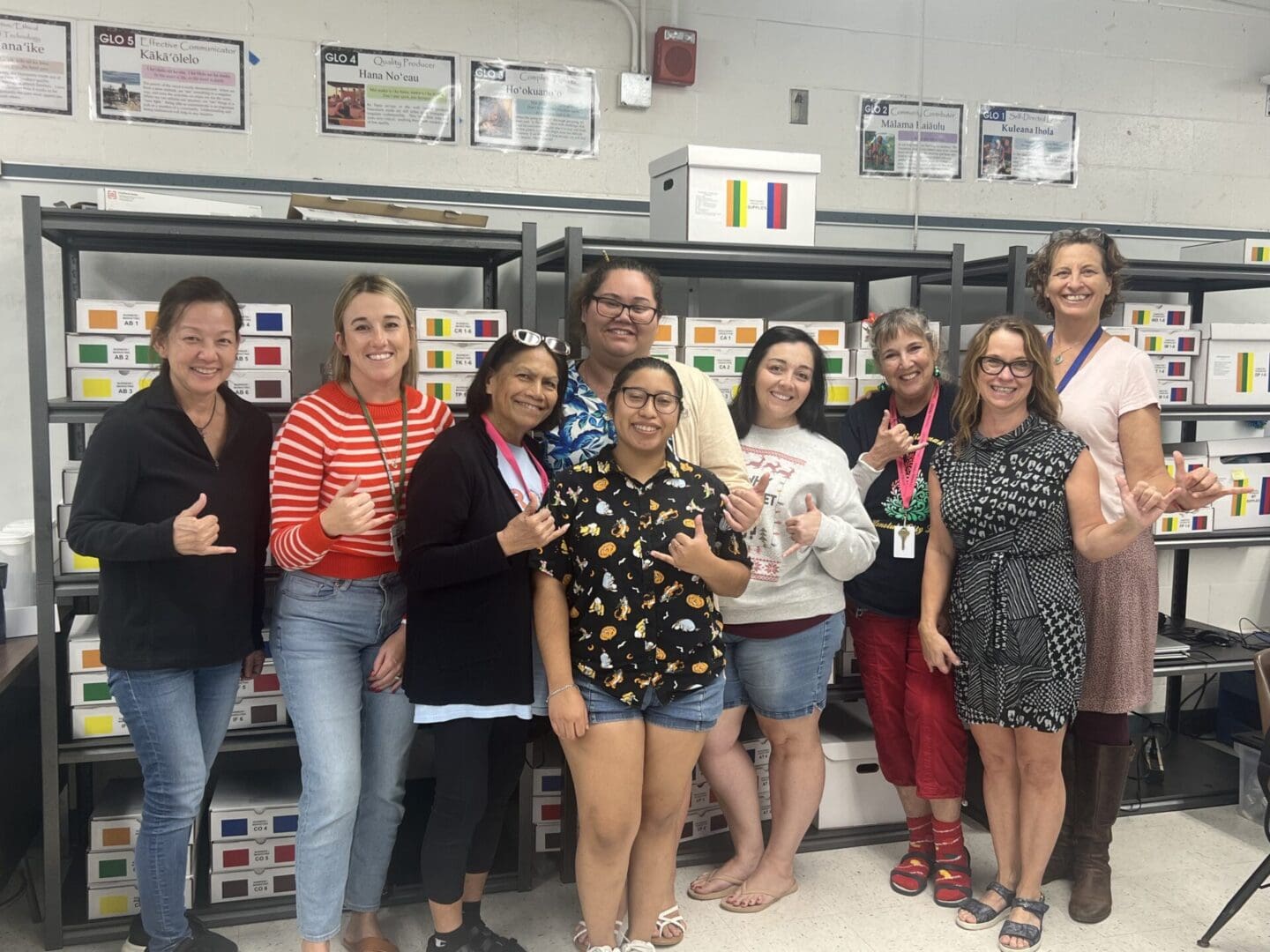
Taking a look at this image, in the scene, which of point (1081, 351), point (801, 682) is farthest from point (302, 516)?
point (1081, 351)

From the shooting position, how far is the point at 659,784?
2.13m

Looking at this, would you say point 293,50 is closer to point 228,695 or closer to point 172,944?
point 228,695

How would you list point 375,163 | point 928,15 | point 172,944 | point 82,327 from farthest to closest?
1. point 928,15
2. point 375,163
3. point 82,327
4. point 172,944

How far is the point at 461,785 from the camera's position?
2.12 meters

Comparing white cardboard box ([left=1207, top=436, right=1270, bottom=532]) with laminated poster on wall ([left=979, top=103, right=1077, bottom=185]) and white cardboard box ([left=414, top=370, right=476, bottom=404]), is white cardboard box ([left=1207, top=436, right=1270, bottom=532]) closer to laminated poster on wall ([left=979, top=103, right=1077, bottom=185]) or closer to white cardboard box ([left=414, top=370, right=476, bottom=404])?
laminated poster on wall ([left=979, top=103, right=1077, bottom=185])

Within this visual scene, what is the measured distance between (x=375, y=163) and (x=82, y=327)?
1.09 m

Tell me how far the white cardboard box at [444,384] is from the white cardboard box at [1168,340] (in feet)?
7.28

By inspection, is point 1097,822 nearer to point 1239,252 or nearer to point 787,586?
point 787,586

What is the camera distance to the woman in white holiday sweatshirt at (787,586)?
8.29ft

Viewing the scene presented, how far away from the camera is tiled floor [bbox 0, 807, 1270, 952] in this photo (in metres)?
2.53

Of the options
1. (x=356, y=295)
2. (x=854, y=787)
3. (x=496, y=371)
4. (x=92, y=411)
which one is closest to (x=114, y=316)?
(x=92, y=411)

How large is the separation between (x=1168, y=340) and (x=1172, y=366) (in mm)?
90

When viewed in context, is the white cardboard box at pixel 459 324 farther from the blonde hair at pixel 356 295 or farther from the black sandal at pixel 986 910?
the black sandal at pixel 986 910

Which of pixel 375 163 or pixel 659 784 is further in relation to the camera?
pixel 375 163
